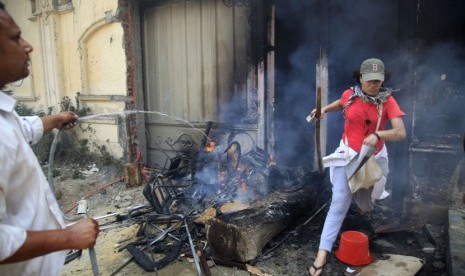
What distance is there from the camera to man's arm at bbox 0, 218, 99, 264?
4.80 ft

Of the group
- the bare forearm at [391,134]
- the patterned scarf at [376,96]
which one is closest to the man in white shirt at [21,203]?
the bare forearm at [391,134]

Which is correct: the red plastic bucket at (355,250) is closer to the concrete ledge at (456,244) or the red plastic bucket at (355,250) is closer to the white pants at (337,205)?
the white pants at (337,205)

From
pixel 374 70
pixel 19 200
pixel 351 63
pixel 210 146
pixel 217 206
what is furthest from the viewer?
pixel 210 146

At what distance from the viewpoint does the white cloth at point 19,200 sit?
144 cm

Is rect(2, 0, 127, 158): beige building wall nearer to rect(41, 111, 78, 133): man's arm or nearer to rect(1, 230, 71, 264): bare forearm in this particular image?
rect(41, 111, 78, 133): man's arm

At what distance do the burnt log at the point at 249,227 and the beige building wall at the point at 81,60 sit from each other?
188 inches

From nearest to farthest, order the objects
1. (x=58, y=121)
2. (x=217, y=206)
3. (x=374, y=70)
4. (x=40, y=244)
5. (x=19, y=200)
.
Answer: (x=40, y=244), (x=19, y=200), (x=58, y=121), (x=374, y=70), (x=217, y=206)

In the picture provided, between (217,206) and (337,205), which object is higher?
(337,205)

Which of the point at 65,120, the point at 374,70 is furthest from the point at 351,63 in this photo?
the point at 65,120

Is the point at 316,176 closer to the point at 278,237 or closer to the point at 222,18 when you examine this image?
the point at 278,237

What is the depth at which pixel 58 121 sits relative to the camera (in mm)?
2500

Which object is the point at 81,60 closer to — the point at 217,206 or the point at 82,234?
the point at 217,206

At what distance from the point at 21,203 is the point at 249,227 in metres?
2.76

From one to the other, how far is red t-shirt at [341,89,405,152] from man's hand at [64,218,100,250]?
2913 millimetres
